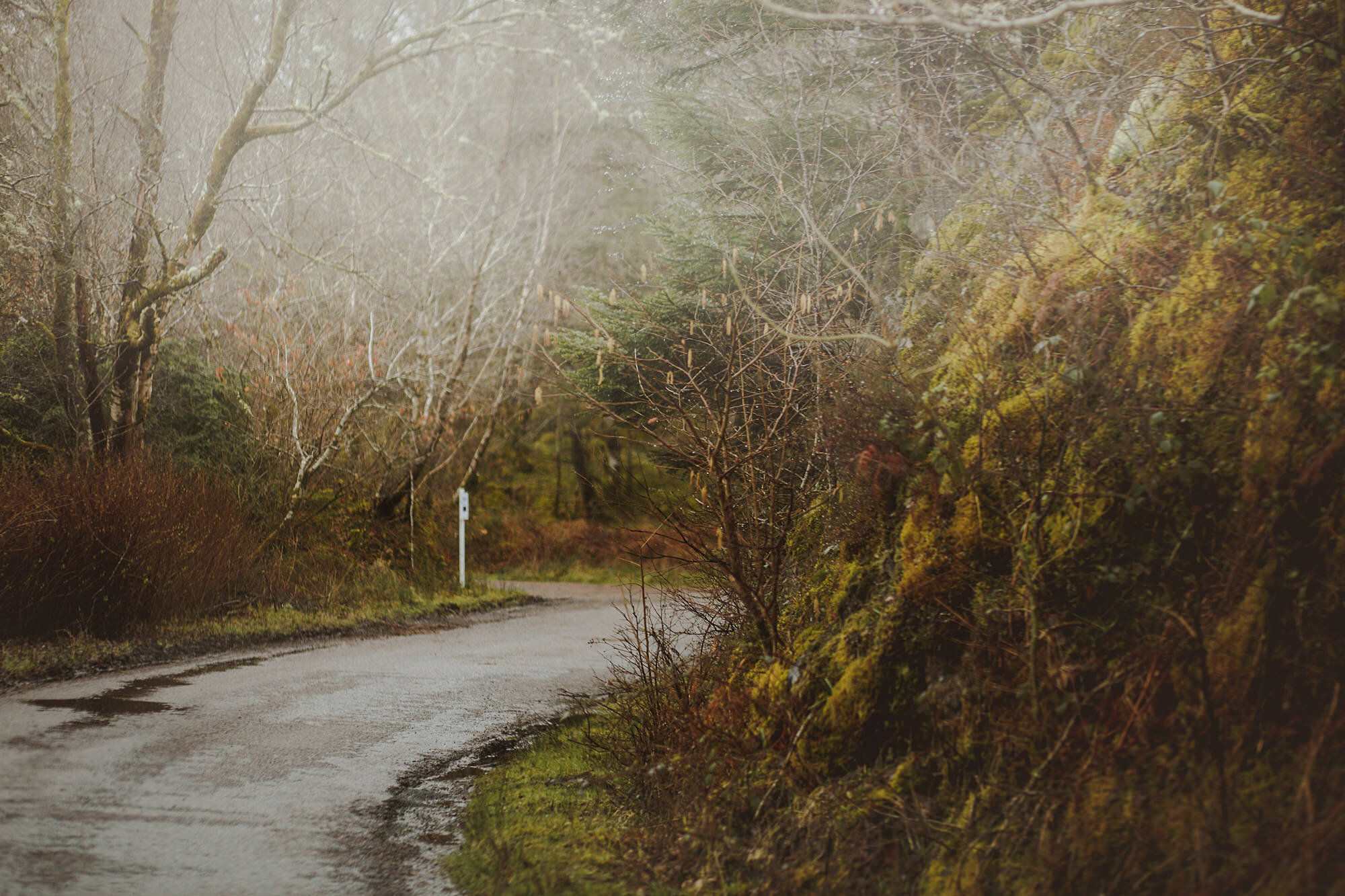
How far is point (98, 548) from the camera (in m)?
12.8

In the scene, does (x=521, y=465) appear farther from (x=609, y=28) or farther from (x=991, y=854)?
(x=991, y=854)

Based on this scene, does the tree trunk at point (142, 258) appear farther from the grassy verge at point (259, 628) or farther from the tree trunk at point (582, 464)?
the tree trunk at point (582, 464)

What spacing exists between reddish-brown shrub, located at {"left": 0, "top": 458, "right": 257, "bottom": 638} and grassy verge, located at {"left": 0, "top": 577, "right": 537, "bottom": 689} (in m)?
0.32

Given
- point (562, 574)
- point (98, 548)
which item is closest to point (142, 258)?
point (98, 548)

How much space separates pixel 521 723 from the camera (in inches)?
403

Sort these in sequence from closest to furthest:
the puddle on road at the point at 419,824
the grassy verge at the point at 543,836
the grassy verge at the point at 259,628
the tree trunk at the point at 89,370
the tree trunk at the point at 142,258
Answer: the grassy verge at the point at 543,836, the puddle on road at the point at 419,824, the grassy verge at the point at 259,628, the tree trunk at the point at 89,370, the tree trunk at the point at 142,258

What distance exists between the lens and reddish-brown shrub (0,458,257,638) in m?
12.0

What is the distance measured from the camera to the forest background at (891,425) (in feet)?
15.8

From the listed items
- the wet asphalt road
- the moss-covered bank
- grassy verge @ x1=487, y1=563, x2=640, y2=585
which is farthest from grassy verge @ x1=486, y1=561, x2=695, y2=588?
the moss-covered bank

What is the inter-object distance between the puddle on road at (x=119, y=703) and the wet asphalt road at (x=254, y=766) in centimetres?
3

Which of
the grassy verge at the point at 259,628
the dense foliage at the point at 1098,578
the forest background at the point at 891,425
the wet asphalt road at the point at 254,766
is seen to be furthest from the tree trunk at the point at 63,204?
the dense foliage at the point at 1098,578

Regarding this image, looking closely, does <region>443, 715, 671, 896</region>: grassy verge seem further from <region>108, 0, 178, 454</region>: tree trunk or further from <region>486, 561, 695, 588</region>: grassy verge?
<region>486, 561, 695, 588</region>: grassy verge

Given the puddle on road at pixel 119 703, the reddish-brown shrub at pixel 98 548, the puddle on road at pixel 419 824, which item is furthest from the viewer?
the reddish-brown shrub at pixel 98 548

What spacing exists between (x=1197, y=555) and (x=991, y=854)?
1.76 meters
